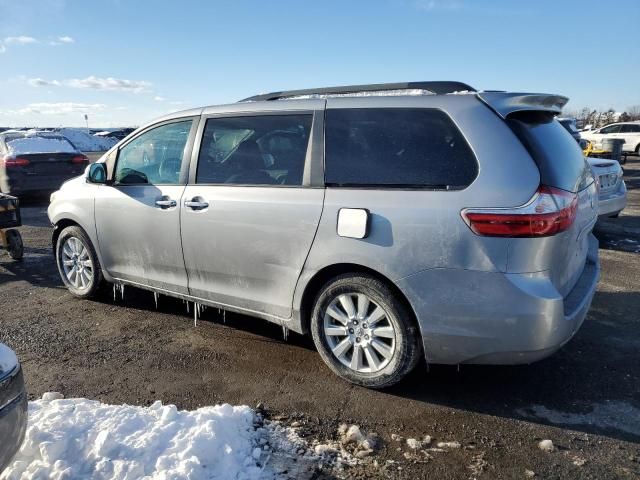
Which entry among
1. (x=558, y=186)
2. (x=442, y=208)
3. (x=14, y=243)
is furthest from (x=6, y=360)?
(x=14, y=243)

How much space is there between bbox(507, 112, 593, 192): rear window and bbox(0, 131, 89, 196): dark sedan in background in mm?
10977

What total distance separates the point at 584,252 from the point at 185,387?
287 centimetres

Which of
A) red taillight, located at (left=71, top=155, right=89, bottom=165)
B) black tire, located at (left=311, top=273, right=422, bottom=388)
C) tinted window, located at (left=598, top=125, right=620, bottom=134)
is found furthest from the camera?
tinted window, located at (left=598, top=125, right=620, bottom=134)

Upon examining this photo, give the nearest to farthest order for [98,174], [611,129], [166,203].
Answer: [166,203]
[98,174]
[611,129]

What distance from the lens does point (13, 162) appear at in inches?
439

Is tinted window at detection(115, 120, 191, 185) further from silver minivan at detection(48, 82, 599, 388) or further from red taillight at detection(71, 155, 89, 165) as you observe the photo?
red taillight at detection(71, 155, 89, 165)

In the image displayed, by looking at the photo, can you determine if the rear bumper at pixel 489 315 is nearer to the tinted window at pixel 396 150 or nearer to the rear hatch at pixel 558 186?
the rear hatch at pixel 558 186

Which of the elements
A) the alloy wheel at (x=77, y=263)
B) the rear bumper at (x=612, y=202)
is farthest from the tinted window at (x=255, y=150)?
the rear bumper at (x=612, y=202)

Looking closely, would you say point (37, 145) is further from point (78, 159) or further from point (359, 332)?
point (359, 332)

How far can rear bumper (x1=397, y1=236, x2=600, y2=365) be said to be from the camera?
286 centimetres

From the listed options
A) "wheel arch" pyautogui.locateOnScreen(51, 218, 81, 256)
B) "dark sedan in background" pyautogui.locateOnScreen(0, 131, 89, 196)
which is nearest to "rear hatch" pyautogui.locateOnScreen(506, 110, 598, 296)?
"wheel arch" pyautogui.locateOnScreen(51, 218, 81, 256)

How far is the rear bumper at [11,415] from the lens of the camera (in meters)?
2.08

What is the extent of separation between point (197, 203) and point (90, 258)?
5.50ft

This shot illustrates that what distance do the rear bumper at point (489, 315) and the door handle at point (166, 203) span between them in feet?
6.69
